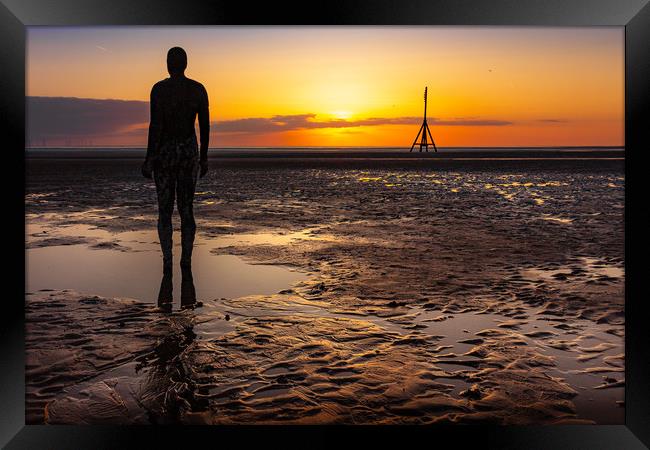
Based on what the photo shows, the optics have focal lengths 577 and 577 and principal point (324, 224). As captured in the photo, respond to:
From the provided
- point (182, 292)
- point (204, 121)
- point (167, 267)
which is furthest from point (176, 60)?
point (182, 292)

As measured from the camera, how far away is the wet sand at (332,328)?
3521 millimetres

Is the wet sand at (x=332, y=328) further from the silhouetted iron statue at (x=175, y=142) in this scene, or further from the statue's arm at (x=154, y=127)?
the statue's arm at (x=154, y=127)

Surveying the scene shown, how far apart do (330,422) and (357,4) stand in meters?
2.31

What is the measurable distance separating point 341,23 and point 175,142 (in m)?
4.16

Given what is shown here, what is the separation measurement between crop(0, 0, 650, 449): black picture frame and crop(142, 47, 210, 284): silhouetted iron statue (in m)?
3.64

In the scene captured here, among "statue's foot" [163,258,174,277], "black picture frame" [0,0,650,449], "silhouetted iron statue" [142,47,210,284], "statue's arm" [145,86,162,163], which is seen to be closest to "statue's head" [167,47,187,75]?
"silhouetted iron statue" [142,47,210,284]

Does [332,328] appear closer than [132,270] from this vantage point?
Yes

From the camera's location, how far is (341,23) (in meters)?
3.11

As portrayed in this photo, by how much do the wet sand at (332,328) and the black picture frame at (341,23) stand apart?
458mm

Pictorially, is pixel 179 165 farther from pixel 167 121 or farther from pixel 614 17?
pixel 614 17

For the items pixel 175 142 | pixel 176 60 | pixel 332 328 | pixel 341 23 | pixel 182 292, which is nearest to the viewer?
pixel 341 23

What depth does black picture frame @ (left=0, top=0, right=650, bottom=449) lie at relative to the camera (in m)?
2.99

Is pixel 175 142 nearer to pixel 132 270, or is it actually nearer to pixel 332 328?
pixel 132 270

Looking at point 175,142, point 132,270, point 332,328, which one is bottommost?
point 332,328
